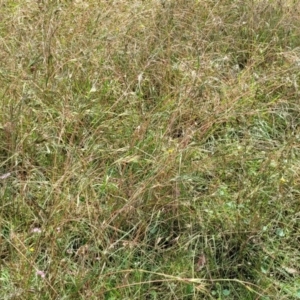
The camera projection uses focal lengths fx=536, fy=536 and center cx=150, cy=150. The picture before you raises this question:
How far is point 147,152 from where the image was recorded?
229 cm

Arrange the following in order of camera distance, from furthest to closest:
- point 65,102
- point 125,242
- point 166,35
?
point 166,35
point 65,102
point 125,242

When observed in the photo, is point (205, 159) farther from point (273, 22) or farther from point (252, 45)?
point (273, 22)

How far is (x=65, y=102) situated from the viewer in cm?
250

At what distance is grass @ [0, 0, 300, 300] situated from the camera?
1.81 metres

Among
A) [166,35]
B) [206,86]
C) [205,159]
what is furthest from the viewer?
[166,35]

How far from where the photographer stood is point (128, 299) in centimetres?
170

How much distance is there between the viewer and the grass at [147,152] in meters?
1.81

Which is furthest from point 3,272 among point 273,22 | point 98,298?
point 273,22

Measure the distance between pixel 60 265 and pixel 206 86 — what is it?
131 centimetres

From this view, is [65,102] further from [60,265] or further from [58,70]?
[60,265]

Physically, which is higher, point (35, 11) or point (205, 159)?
point (35, 11)

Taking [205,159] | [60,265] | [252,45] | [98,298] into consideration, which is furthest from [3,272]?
[252,45]

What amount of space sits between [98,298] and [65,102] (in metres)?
1.09

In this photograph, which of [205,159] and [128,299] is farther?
[205,159]
